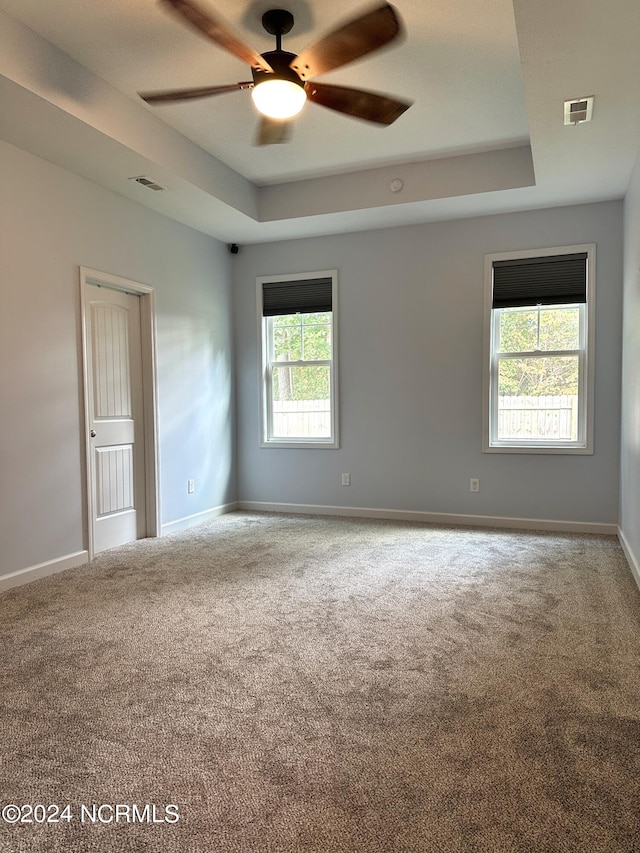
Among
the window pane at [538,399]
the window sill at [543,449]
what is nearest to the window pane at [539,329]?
the window pane at [538,399]

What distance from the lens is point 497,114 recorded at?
3.84 m

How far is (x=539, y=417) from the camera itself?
16.4 feet

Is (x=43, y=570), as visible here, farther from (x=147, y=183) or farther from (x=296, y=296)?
(x=296, y=296)

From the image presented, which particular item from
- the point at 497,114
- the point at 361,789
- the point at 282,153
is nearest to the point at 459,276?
the point at 497,114

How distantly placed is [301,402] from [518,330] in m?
2.19

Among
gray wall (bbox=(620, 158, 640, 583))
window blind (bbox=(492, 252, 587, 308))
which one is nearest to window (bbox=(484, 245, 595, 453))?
A: window blind (bbox=(492, 252, 587, 308))

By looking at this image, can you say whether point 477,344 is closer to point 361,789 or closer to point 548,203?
point 548,203

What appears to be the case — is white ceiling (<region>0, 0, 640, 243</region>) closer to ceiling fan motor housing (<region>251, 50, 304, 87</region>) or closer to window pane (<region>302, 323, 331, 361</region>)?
ceiling fan motor housing (<region>251, 50, 304, 87</region>)

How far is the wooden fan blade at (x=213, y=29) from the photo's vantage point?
7.27ft

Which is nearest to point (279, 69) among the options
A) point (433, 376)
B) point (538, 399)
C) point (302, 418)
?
point (433, 376)

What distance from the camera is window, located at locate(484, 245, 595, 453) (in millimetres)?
4820

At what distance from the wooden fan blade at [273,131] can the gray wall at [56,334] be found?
58.2 inches

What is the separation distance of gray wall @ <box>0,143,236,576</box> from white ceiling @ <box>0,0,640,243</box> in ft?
0.73

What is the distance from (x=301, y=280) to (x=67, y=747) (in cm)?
466
